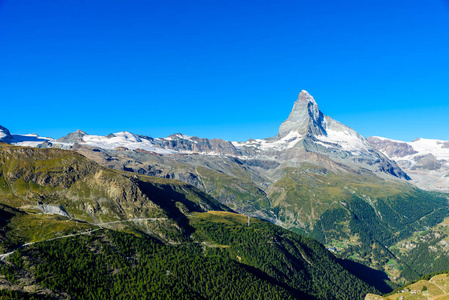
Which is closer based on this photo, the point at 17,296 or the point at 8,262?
the point at 17,296

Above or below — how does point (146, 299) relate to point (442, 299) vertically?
below

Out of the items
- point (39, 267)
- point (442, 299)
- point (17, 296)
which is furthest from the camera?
point (39, 267)

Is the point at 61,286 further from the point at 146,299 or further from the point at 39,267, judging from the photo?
the point at 146,299

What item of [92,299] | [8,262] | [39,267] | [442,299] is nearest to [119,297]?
[92,299]

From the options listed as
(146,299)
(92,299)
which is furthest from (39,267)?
(146,299)

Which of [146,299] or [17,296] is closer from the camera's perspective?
[17,296]

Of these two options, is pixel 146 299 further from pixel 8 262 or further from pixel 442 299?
pixel 442 299

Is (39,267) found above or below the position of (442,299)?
below

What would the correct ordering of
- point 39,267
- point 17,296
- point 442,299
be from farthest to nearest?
point 39,267
point 442,299
point 17,296

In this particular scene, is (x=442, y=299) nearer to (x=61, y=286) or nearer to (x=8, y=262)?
(x=61, y=286)

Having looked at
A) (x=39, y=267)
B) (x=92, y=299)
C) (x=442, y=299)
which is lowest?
(x=92, y=299)
